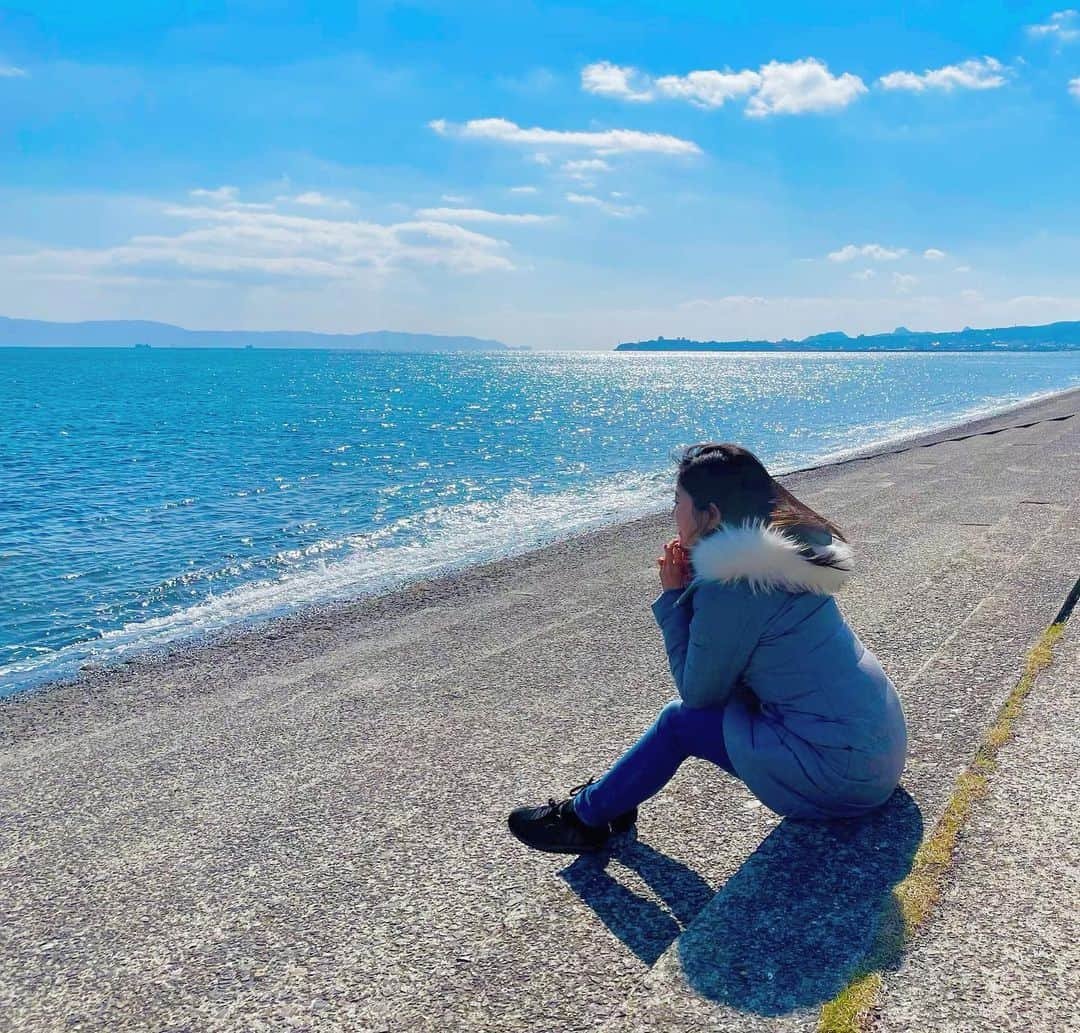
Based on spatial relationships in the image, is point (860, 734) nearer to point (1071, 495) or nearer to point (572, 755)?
point (572, 755)

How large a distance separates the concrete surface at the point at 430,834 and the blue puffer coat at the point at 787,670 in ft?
1.11

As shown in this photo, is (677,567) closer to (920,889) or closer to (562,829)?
(562,829)

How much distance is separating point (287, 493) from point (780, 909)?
24.2 metres

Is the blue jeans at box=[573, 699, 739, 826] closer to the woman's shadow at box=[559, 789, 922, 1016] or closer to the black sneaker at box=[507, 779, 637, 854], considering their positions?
the black sneaker at box=[507, 779, 637, 854]

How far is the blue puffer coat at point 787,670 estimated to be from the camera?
329 centimetres

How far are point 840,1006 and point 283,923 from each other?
224 cm

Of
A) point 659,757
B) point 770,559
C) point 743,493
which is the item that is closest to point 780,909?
point 659,757

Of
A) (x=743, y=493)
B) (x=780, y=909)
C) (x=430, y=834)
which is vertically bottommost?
(x=430, y=834)

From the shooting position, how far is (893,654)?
6.29 metres

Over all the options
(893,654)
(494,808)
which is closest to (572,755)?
(494,808)

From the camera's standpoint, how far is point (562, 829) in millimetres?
3885

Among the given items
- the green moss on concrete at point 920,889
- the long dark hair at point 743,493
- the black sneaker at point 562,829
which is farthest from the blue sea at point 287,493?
the green moss on concrete at point 920,889

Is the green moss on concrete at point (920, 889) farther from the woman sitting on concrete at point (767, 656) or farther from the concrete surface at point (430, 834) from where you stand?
the woman sitting on concrete at point (767, 656)

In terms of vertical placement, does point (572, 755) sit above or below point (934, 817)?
below
